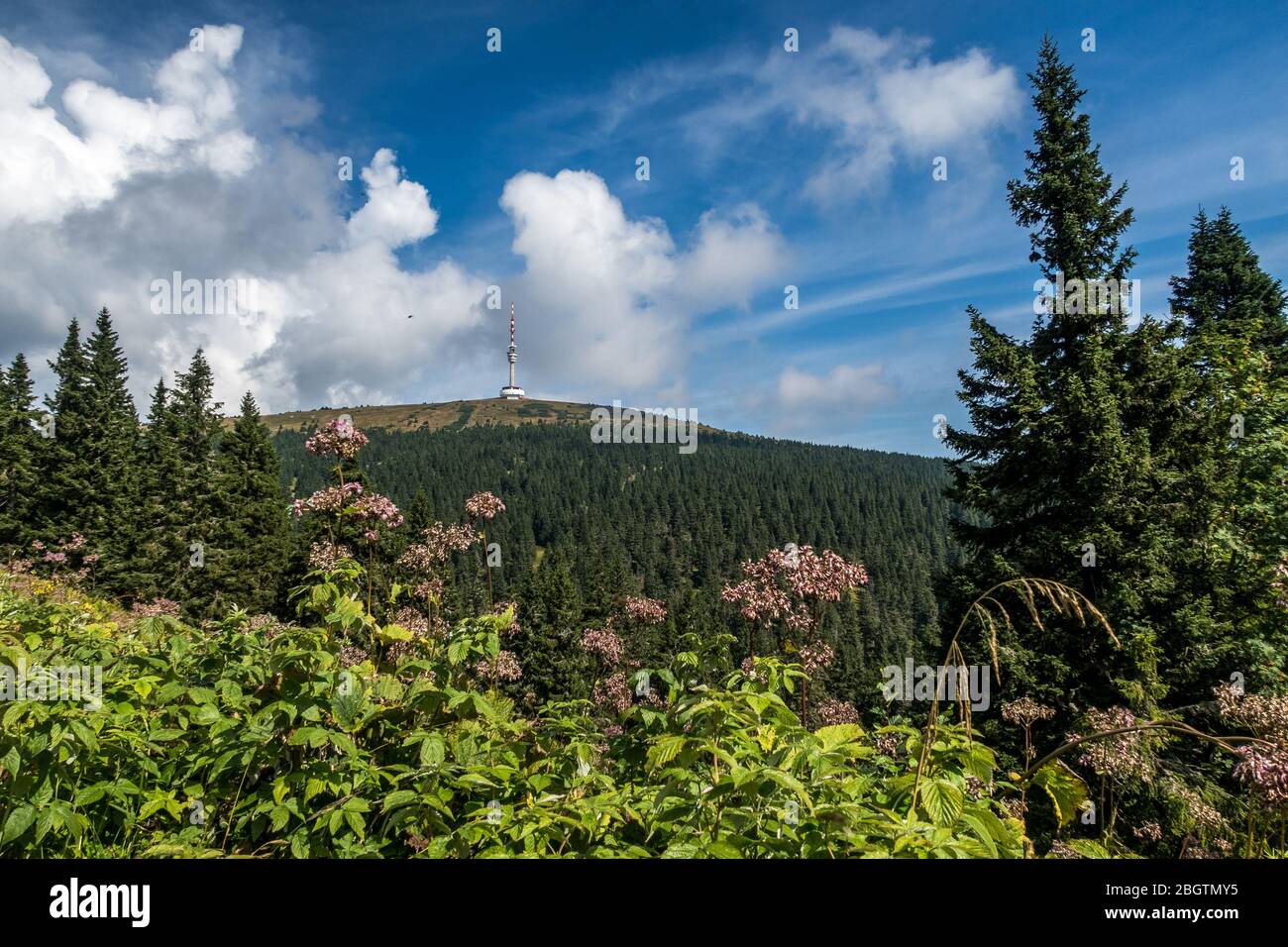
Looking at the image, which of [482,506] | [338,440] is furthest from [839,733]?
[482,506]

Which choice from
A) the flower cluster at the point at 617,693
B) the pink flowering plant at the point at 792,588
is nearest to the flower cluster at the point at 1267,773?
the pink flowering plant at the point at 792,588

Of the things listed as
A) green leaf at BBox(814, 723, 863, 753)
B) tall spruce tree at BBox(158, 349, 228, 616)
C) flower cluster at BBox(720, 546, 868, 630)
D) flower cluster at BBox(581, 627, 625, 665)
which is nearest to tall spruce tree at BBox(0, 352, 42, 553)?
tall spruce tree at BBox(158, 349, 228, 616)

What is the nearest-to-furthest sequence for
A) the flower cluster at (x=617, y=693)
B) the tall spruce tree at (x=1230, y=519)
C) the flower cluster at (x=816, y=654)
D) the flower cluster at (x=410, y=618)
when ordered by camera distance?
the flower cluster at (x=816, y=654)
the flower cluster at (x=410, y=618)
the tall spruce tree at (x=1230, y=519)
the flower cluster at (x=617, y=693)

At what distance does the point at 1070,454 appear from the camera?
1395 centimetres

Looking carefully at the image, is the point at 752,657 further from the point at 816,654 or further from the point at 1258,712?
the point at 816,654

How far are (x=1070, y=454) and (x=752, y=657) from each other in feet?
45.9

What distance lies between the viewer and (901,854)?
185 cm

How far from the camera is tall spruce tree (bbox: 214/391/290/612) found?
36.8 metres

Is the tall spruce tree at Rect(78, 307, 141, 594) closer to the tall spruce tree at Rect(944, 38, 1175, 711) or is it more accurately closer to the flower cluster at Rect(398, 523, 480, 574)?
the flower cluster at Rect(398, 523, 480, 574)

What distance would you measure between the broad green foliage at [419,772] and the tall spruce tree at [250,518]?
37987 mm

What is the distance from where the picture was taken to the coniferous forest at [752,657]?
2336mm

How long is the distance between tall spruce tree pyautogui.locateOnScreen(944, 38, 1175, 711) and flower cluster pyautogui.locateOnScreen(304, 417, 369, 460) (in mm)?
12723

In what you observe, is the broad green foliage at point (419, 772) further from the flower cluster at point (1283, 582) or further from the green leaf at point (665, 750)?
the flower cluster at point (1283, 582)
